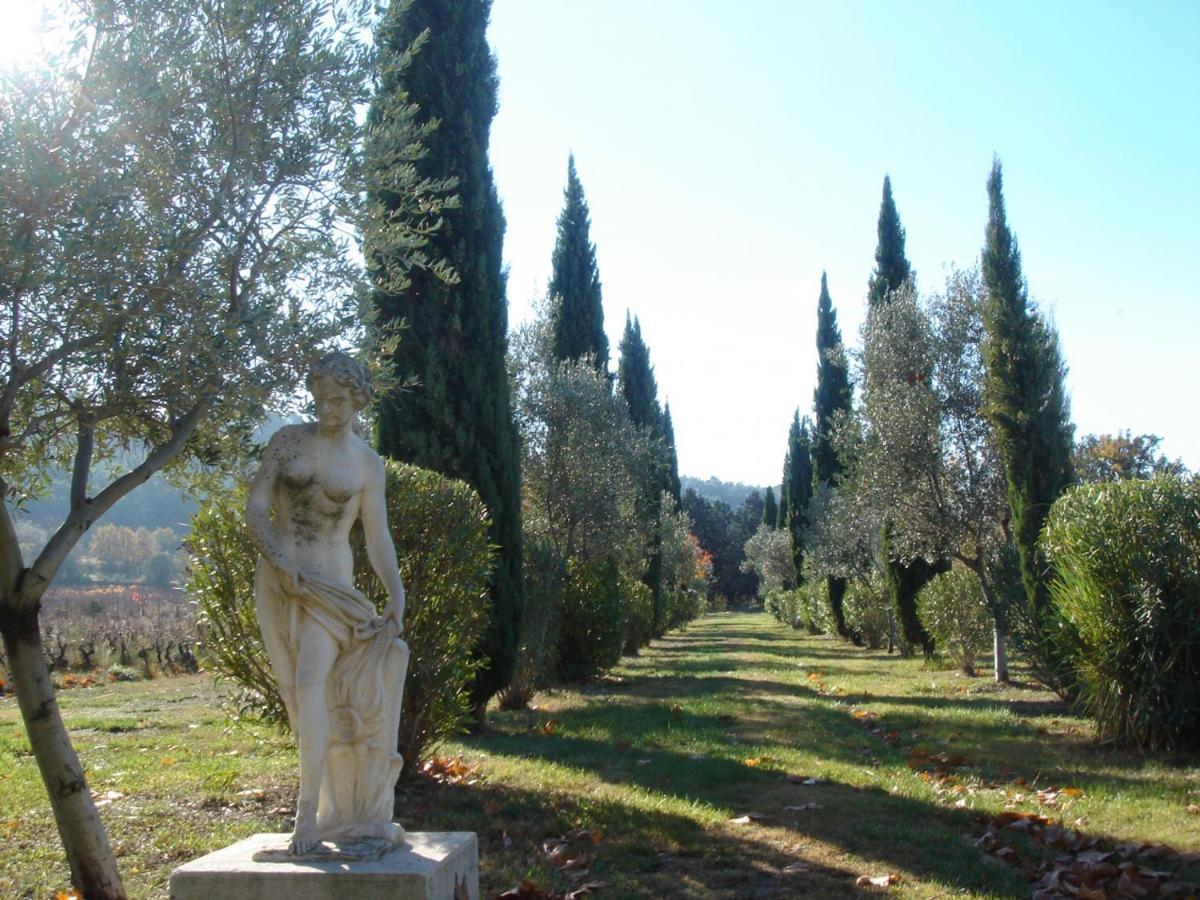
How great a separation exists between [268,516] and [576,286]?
21.3 m

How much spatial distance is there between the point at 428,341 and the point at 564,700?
606 cm

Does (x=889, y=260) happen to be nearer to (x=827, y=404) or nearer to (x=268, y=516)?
(x=827, y=404)

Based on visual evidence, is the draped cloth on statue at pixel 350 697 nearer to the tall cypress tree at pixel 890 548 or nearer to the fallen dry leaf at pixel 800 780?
the fallen dry leaf at pixel 800 780

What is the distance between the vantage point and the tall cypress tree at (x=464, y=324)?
12.2m

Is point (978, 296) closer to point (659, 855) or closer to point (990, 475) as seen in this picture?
point (990, 475)

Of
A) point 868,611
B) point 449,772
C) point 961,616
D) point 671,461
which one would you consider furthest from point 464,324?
point 671,461

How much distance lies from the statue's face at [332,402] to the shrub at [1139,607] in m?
7.66

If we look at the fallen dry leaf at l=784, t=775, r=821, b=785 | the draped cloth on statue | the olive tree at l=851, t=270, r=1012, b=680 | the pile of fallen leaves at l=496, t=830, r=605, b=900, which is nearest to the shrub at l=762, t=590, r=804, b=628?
the olive tree at l=851, t=270, r=1012, b=680

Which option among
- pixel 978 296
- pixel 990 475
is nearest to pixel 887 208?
pixel 978 296

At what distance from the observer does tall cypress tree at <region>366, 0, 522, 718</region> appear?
1220 centimetres

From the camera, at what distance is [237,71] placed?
20.1ft

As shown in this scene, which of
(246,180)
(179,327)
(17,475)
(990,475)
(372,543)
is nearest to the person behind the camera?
(372,543)

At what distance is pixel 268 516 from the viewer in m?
4.59

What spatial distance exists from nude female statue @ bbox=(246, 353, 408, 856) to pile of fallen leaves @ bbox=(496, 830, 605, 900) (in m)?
0.94
